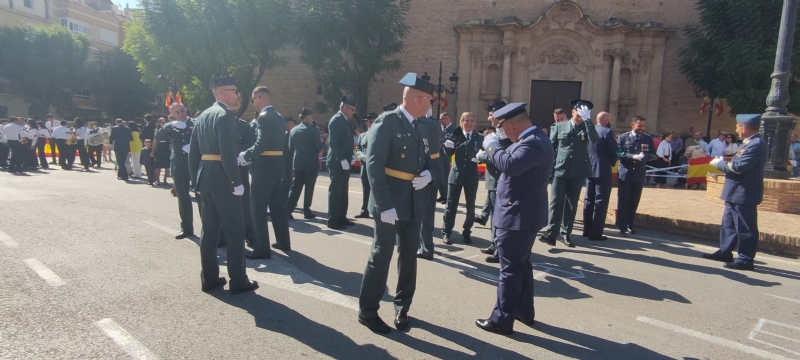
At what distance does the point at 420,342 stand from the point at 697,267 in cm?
432

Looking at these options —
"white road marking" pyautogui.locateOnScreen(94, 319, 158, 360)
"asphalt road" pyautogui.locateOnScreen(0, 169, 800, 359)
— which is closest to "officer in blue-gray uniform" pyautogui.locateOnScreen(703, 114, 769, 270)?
"asphalt road" pyautogui.locateOnScreen(0, 169, 800, 359)

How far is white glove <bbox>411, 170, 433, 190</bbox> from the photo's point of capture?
12.2 ft

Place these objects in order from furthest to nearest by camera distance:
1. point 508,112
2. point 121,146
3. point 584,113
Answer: point 121,146
point 584,113
point 508,112

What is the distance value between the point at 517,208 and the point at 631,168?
4.72 meters

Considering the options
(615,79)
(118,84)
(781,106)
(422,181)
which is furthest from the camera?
(118,84)

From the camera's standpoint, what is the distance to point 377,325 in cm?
374

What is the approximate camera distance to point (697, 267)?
231 inches

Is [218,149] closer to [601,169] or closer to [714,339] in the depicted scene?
[714,339]

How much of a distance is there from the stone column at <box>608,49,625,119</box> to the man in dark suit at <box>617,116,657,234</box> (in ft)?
67.1

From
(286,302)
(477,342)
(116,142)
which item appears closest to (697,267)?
(477,342)

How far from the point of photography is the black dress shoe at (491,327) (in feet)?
12.4

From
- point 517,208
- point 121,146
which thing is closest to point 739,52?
point 517,208

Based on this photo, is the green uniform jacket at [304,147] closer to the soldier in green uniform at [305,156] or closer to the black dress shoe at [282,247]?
the soldier in green uniform at [305,156]

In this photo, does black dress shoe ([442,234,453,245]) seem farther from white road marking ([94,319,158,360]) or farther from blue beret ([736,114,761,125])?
white road marking ([94,319,158,360])
